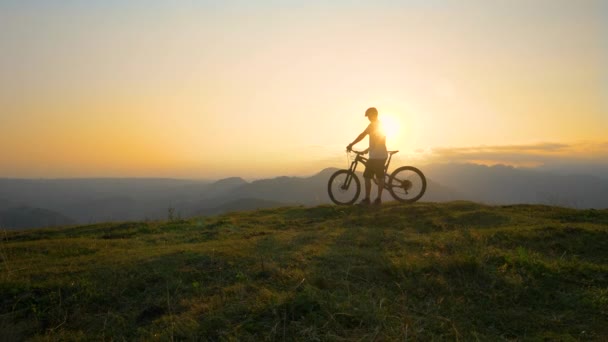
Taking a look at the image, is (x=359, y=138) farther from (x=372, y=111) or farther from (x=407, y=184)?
(x=407, y=184)

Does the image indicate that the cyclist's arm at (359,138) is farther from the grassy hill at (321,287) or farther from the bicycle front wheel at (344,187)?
the grassy hill at (321,287)

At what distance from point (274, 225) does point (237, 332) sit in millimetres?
7042

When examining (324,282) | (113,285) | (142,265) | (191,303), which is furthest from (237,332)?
(142,265)

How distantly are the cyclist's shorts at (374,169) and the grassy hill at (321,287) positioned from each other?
429cm

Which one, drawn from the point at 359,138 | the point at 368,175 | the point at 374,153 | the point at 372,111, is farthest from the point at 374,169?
the point at 372,111

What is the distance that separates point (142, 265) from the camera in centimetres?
614

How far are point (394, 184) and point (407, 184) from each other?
49cm

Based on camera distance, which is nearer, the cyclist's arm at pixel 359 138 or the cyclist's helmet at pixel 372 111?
the cyclist's helmet at pixel 372 111

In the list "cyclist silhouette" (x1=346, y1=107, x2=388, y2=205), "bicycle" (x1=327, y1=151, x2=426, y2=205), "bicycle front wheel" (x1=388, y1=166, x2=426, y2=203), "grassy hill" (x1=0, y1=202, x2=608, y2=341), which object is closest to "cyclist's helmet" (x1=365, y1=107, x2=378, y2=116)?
"cyclist silhouette" (x1=346, y1=107, x2=388, y2=205)

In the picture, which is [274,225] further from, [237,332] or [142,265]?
[237,332]

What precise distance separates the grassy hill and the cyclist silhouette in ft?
13.6

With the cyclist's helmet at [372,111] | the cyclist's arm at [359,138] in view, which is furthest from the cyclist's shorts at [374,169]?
the cyclist's helmet at [372,111]

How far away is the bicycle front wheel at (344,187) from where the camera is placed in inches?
535

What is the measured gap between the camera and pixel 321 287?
4.88m
